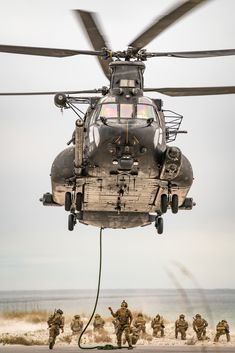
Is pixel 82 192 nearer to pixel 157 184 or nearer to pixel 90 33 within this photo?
pixel 157 184

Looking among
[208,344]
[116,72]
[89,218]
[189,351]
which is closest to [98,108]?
[116,72]

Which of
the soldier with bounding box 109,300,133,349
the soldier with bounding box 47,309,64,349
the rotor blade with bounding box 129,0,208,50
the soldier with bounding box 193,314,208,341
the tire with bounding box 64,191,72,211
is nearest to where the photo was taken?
the rotor blade with bounding box 129,0,208,50

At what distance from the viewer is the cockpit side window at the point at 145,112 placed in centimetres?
1711

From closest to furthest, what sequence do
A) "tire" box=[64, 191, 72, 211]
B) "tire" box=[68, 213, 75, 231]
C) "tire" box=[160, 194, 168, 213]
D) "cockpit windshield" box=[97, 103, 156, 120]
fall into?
"cockpit windshield" box=[97, 103, 156, 120] → "tire" box=[160, 194, 168, 213] → "tire" box=[64, 191, 72, 211] → "tire" box=[68, 213, 75, 231]

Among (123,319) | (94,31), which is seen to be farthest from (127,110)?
(123,319)

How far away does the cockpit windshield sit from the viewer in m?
17.0

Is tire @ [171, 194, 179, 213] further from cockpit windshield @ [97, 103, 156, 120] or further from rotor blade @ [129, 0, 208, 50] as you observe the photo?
rotor blade @ [129, 0, 208, 50]

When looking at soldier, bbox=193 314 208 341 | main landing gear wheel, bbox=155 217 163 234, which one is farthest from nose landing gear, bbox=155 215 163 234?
soldier, bbox=193 314 208 341

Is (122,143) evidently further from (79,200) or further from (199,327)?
(199,327)

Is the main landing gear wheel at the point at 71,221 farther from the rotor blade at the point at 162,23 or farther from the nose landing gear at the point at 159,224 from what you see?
the rotor blade at the point at 162,23

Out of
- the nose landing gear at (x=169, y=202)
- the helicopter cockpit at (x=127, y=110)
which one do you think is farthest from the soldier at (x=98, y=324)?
the helicopter cockpit at (x=127, y=110)

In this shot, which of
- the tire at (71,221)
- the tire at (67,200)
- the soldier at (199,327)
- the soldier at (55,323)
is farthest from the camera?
the soldier at (199,327)

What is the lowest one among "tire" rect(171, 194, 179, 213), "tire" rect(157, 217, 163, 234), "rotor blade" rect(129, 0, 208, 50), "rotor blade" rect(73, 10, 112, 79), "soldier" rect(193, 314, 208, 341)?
"soldier" rect(193, 314, 208, 341)

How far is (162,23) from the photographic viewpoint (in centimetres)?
1520
